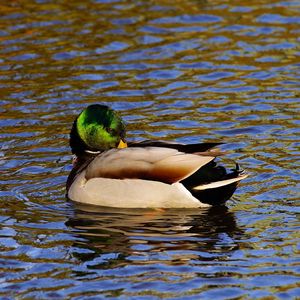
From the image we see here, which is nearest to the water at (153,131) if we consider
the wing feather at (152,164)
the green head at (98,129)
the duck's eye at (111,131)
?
the wing feather at (152,164)

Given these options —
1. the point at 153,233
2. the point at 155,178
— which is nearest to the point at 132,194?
the point at 155,178

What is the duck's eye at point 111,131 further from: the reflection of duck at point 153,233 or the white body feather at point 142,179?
the reflection of duck at point 153,233

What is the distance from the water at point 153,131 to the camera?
7727 mm

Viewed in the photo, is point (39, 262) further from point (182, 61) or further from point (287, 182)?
point (182, 61)

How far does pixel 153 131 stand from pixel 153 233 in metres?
A: 3.03

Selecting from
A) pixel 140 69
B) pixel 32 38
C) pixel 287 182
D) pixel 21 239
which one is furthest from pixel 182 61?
pixel 21 239

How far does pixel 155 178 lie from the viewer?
30.8 ft

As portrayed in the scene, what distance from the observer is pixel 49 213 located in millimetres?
9461

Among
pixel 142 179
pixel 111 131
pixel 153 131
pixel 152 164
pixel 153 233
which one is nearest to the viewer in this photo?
pixel 153 233

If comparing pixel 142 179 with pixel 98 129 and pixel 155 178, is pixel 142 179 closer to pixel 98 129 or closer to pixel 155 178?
pixel 155 178

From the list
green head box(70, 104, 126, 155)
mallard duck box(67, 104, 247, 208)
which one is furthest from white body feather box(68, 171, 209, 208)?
green head box(70, 104, 126, 155)

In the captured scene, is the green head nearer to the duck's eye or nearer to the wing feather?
the duck's eye

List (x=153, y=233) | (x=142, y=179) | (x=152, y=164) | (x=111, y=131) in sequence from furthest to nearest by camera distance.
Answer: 1. (x=111, y=131)
2. (x=142, y=179)
3. (x=152, y=164)
4. (x=153, y=233)

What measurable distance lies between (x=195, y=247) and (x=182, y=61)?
19.3 feet
